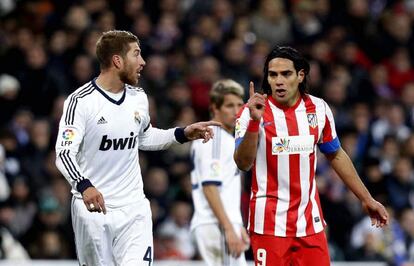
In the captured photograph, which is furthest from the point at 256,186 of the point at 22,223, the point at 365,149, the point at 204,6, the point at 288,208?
the point at 204,6

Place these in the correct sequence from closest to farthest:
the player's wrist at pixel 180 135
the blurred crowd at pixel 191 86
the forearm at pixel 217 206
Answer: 1. the player's wrist at pixel 180 135
2. the forearm at pixel 217 206
3. the blurred crowd at pixel 191 86

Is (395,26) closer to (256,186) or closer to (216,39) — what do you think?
(216,39)

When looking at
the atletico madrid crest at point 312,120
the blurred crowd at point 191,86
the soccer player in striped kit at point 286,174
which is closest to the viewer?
the soccer player in striped kit at point 286,174

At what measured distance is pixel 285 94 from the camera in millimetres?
8055

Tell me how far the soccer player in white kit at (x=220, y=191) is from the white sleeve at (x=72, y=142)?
184 cm

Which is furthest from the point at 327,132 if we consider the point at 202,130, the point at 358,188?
the point at 202,130

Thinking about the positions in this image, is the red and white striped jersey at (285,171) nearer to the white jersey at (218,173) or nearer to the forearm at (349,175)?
the forearm at (349,175)

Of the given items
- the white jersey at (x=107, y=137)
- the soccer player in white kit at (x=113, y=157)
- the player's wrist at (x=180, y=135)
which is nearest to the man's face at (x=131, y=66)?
the soccer player in white kit at (x=113, y=157)

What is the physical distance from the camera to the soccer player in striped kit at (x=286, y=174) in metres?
8.01

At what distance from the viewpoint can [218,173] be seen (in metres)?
9.69

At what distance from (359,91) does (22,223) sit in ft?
18.7

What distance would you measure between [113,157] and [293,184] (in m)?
1.38

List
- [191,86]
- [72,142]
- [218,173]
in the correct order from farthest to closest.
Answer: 1. [191,86]
2. [218,173]
3. [72,142]

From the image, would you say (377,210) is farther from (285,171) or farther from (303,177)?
(285,171)
